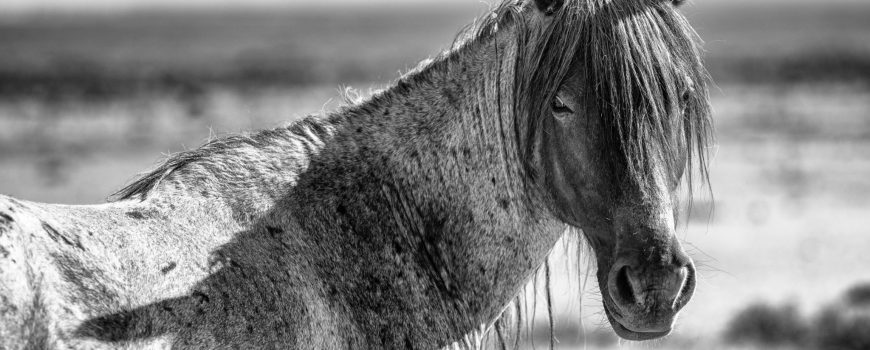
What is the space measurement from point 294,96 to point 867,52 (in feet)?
133

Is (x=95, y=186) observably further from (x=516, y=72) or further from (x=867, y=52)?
(x=867, y=52)

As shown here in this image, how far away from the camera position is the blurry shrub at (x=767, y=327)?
892cm

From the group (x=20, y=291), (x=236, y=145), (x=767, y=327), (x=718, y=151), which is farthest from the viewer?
(x=718, y=151)

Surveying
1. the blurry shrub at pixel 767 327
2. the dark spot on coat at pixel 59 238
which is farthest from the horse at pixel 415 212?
Result: the blurry shrub at pixel 767 327

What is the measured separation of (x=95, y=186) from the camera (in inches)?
704

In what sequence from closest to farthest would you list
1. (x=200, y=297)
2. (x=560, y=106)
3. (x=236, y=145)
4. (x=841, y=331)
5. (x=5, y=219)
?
1. (x=5, y=219)
2. (x=200, y=297)
3. (x=560, y=106)
4. (x=236, y=145)
5. (x=841, y=331)

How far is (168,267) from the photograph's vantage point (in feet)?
9.00

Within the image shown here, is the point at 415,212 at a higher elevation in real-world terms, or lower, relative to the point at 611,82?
lower

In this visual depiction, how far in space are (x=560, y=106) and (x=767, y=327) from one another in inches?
277

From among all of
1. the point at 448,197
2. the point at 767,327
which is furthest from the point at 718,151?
the point at 448,197

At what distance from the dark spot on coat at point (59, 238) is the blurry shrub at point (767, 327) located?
761 cm

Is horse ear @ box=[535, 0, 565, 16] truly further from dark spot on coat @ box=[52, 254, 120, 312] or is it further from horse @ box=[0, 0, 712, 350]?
dark spot on coat @ box=[52, 254, 120, 312]

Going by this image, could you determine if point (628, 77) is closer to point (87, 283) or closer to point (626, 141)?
point (626, 141)

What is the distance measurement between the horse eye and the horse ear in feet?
1.13
